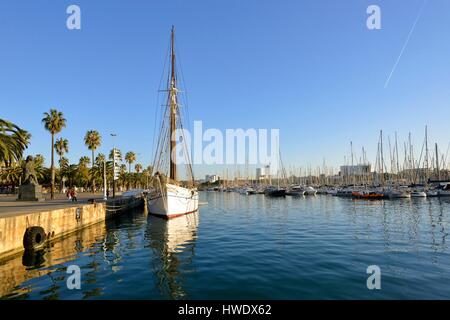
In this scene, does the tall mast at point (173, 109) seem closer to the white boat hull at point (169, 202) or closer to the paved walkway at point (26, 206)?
the white boat hull at point (169, 202)

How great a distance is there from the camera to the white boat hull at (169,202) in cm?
3247

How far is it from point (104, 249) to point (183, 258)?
6.29 metres

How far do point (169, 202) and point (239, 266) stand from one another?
20.6 m

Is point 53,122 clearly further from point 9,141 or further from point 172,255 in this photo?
point 172,255

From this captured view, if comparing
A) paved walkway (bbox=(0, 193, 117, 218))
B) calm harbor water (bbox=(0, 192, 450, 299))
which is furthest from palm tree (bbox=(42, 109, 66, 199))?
calm harbor water (bbox=(0, 192, 450, 299))

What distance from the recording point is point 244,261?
14.3 metres

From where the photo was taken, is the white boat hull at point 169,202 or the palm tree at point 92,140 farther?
the palm tree at point 92,140

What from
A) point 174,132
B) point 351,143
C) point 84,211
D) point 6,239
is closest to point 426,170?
point 351,143

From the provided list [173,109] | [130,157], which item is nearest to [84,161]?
[130,157]

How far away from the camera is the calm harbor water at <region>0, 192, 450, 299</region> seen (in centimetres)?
1021

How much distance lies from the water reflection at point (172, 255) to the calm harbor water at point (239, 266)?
0.05 meters

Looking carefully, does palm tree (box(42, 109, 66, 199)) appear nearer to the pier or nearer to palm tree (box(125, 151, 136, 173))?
the pier

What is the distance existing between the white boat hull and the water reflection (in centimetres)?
572

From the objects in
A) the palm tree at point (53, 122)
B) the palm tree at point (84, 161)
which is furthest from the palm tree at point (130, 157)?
the palm tree at point (53, 122)
